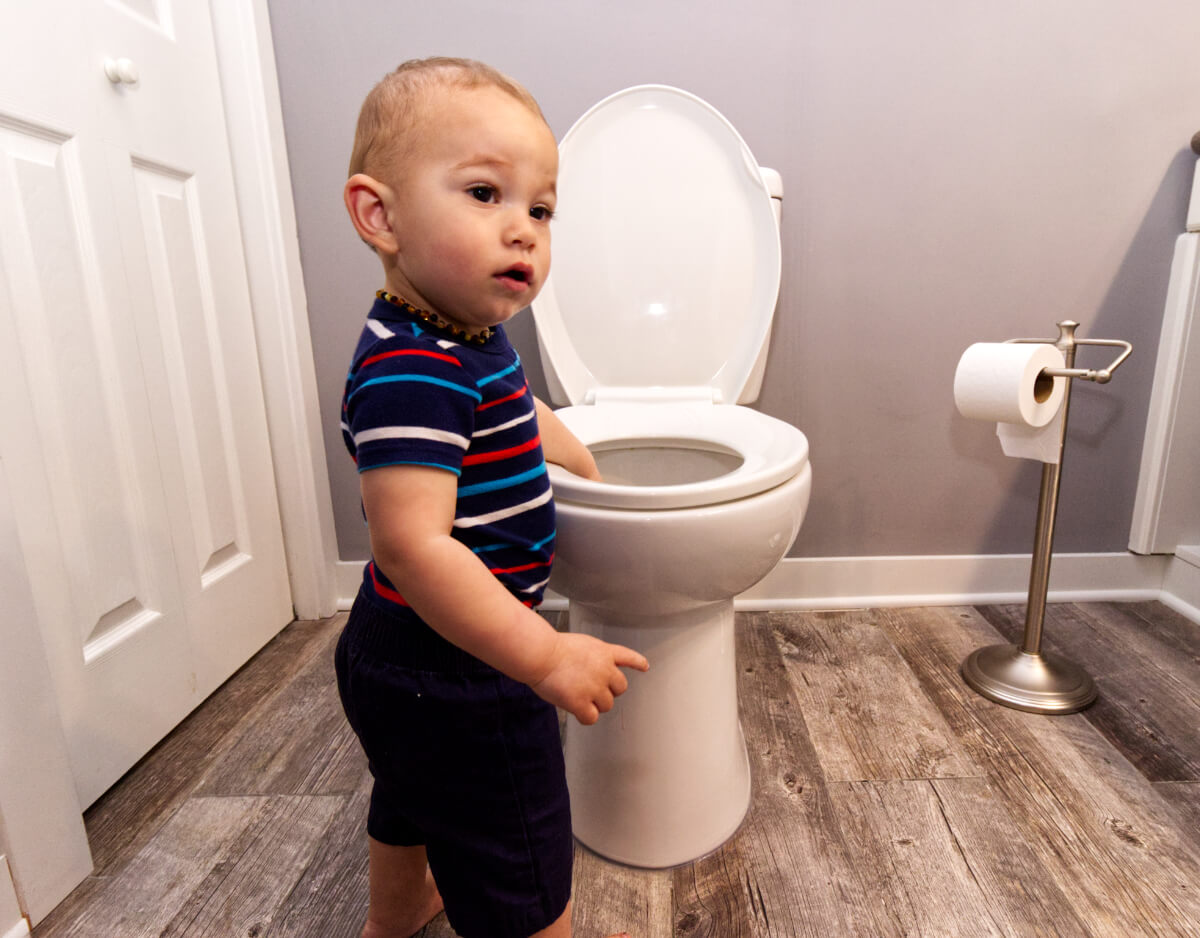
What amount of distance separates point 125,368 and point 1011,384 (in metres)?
1.06

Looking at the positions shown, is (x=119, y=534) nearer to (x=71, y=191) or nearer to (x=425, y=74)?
(x=71, y=191)

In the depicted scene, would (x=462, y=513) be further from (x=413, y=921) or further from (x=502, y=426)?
(x=413, y=921)

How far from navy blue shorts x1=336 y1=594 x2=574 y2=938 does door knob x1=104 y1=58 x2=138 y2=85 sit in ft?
2.40

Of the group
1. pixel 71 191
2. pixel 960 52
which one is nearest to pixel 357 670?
pixel 71 191

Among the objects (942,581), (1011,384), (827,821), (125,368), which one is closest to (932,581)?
(942,581)

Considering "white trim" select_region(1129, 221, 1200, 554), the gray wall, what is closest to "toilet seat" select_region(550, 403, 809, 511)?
the gray wall

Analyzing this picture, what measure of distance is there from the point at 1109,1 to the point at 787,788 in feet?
3.98

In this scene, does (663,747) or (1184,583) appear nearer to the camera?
(663,747)

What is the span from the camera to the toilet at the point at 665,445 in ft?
1.97

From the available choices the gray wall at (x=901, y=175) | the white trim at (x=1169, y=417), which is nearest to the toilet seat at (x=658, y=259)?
the gray wall at (x=901, y=175)

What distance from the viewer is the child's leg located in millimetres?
605

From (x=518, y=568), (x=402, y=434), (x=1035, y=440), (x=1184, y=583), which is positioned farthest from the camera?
(x=1184, y=583)

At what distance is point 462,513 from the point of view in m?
0.46

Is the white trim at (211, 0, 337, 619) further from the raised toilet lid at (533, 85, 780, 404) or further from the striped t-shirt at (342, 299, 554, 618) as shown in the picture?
the striped t-shirt at (342, 299, 554, 618)
